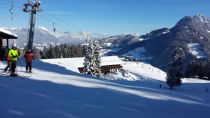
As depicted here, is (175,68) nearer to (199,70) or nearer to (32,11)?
(32,11)

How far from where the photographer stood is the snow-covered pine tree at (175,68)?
2382 inches

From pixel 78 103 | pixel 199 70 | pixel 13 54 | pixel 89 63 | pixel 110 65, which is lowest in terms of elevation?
pixel 78 103

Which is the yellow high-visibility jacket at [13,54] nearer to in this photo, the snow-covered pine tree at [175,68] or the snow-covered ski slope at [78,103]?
the snow-covered ski slope at [78,103]

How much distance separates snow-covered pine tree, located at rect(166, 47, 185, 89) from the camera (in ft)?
198

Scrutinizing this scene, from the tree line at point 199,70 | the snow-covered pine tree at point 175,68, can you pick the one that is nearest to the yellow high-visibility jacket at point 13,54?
the snow-covered pine tree at point 175,68

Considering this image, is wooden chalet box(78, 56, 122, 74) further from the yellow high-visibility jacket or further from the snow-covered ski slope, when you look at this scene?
the snow-covered ski slope

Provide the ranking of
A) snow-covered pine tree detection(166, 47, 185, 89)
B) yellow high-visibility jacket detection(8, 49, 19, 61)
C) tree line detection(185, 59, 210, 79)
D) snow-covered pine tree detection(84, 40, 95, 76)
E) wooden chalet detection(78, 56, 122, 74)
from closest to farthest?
1. yellow high-visibility jacket detection(8, 49, 19, 61)
2. snow-covered pine tree detection(166, 47, 185, 89)
3. snow-covered pine tree detection(84, 40, 95, 76)
4. wooden chalet detection(78, 56, 122, 74)
5. tree line detection(185, 59, 210, 79)

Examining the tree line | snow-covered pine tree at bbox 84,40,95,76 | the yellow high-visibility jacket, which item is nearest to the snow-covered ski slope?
the yellow high-visibility jacket

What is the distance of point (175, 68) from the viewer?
61.7 meters

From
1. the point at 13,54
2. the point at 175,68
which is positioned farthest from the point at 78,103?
the point at 175,68

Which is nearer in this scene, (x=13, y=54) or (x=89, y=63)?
(x=13, y=54)

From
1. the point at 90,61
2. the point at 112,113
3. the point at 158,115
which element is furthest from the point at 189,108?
the point at 90,61

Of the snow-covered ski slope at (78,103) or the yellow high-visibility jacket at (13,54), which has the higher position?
the yellow high-visibility jacket at (13,54)

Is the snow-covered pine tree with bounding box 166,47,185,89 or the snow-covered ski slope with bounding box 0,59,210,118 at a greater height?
the snow-covered pine tree with bounding box 166,47,185,89
